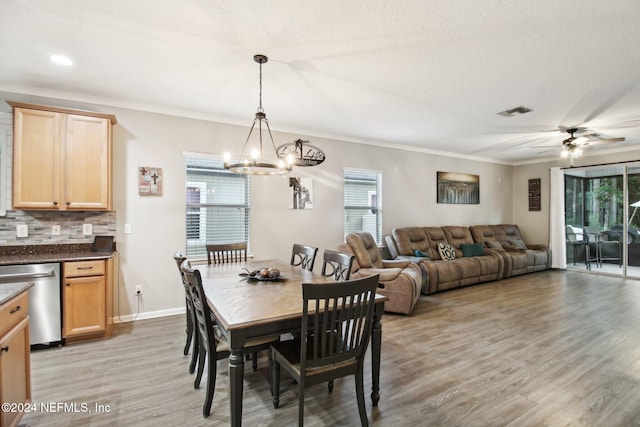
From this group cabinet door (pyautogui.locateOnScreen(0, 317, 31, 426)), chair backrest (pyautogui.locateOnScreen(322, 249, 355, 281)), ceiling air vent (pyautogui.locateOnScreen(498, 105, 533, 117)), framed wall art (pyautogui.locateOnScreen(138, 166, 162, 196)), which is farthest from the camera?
ceiling air vent (pyautogui.locateOnScreen(498, 105, 533, 117))

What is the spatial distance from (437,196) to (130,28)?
597cm

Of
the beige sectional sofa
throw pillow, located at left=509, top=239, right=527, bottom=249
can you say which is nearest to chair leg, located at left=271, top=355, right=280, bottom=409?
the beige sectional sofa

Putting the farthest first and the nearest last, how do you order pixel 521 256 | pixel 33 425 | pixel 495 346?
1. pixel 521 256
2. pixel 495 346
3. pixel 33 425

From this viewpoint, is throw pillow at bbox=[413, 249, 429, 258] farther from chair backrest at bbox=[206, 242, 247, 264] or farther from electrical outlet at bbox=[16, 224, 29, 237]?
electrical outlet at bbox=[16, 224, 29, 237]

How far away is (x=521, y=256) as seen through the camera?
20.6ft

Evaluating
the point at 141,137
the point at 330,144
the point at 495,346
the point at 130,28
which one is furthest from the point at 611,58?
the point at 141,137

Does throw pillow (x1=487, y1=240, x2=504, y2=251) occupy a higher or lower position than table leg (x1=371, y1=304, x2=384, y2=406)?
higher

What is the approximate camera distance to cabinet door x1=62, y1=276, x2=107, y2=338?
3.03m

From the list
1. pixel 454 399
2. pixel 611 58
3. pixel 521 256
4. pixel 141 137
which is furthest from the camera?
pixel 521 256

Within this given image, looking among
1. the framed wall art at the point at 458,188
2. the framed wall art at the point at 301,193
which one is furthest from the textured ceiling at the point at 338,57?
the framed wall art at the point at 458,188

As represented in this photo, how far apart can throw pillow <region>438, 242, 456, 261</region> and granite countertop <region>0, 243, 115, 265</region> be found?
16.9 feet

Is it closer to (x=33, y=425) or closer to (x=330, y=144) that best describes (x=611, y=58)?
(x=330, y=144)

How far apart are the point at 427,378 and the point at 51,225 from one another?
4.15 m

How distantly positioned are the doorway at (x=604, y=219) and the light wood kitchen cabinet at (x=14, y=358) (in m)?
9.09
